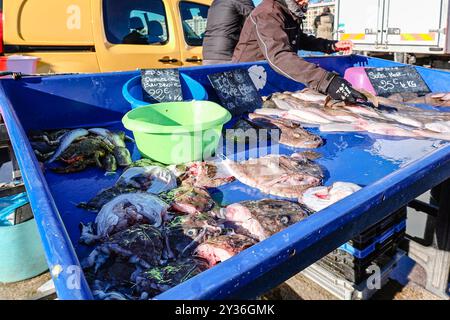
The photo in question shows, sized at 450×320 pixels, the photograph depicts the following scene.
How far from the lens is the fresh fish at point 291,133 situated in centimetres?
241

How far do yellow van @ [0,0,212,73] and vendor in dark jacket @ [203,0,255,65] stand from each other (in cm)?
66

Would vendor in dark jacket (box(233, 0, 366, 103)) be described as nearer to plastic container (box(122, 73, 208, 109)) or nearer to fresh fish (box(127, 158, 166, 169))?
plastic container (box(122, 73, 208, 109))

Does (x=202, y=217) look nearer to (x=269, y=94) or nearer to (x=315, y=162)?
(x=315, y=162)

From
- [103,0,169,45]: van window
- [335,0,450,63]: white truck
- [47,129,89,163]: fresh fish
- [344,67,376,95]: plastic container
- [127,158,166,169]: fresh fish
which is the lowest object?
[127,158,166,169]: fresh fish

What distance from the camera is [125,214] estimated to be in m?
1.47

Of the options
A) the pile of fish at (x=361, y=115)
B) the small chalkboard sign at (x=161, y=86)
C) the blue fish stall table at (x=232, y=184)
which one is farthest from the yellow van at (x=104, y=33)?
the pile of fish at (x=361, y=115)

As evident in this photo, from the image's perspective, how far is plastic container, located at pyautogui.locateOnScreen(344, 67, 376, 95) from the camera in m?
3.93

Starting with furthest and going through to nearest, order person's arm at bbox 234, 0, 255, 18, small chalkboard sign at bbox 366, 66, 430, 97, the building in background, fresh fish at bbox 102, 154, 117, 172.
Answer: the building in background
person's arm at bbox 234, 0, 255, 18
small chalkboard sign at bbox 366, 66, 430, 97
fresh fish at bbox 102, 154, 117, 172

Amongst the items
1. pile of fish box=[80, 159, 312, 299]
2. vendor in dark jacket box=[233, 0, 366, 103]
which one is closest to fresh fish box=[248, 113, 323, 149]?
vendor in dark jacket box=[233, 0, 366, 103]

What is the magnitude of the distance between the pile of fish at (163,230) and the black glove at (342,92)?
1631 mm

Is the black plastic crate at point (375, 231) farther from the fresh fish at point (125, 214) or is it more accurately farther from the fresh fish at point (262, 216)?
the fresh fish at point (125, 214)

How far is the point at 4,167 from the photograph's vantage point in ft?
15.7

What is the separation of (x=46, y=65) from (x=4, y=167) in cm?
161
